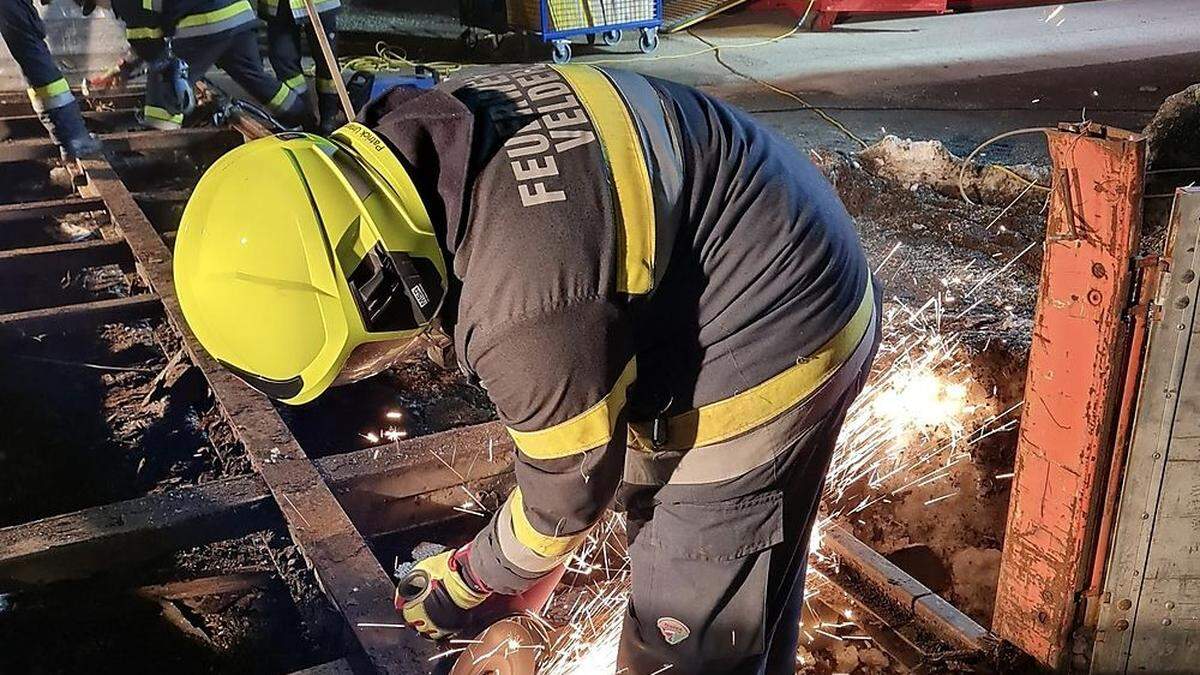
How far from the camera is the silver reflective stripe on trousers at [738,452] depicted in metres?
1.73

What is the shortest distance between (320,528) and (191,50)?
4.38 m

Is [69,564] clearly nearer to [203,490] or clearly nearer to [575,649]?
[203,490]

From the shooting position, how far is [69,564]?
248 cm

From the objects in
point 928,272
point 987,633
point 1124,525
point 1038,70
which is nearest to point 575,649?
point 987,633

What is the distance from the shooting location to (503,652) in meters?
2.08

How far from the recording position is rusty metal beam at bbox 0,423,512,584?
2473mm

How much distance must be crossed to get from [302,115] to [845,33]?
269 inches

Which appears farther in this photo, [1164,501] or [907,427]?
[907,427]

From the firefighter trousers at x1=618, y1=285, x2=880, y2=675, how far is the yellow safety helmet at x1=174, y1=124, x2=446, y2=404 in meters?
0.59

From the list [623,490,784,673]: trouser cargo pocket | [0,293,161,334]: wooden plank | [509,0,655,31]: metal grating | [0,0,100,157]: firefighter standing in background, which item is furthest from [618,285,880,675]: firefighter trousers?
[509,0,655,31]: metal grating

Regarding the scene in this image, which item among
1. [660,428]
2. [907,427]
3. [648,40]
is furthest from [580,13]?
[660,428]

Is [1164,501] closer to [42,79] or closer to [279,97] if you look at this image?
[279,97]

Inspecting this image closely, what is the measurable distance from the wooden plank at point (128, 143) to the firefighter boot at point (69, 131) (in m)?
0.13

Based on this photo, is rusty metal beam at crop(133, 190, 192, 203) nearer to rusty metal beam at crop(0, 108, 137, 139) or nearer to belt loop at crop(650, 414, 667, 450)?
rusty metal beam at crop(0, 108, 137, 139)
